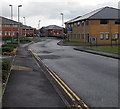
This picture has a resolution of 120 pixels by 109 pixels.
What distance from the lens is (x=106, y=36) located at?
6272 centimetres

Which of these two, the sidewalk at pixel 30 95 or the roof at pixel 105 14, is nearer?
the sidewalk at pixel 30 95

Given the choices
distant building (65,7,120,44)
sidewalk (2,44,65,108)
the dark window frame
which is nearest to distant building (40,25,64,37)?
distant building (65,7,120,44)

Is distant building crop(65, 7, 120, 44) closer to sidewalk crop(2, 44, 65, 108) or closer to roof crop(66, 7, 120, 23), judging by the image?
roof crop(66, 7, 120, 23)

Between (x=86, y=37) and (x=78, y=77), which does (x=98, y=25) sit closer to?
(x=86, y=37)

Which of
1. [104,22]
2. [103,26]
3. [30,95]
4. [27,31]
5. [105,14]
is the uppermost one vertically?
[27,31]

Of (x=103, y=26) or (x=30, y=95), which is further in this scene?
(x=103, y=26)

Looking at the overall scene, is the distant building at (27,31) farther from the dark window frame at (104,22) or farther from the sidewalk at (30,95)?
the sidewalk at (30,95)

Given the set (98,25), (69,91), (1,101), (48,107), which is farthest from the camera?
(98,25)

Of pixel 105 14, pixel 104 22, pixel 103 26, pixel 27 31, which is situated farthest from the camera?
pixel 27 31

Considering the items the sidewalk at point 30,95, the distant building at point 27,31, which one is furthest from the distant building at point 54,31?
the sidewalk at point 30,95

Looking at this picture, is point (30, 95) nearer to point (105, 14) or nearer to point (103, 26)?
point (103, 26)

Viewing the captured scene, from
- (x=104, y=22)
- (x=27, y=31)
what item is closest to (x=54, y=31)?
(x=27, y=31)

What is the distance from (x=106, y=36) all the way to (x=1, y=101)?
56.0 metres

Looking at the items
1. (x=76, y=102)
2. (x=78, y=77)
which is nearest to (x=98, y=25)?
(x=78, y=77)
